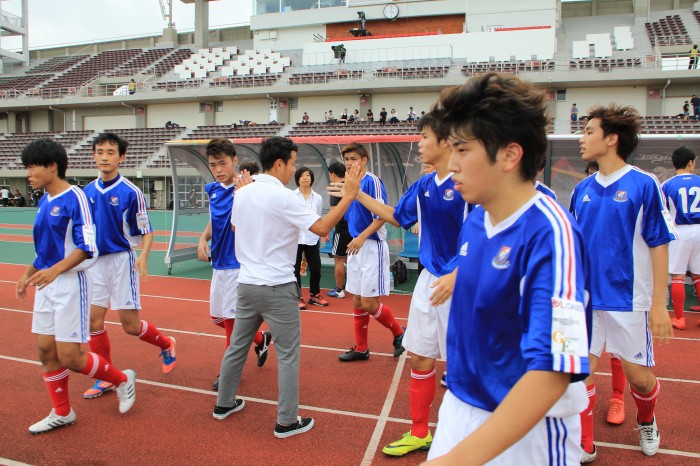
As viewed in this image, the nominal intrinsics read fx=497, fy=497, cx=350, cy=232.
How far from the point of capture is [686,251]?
6.76 meters

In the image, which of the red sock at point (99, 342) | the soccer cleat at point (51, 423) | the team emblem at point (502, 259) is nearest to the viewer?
the team emblem at point (502, 259)

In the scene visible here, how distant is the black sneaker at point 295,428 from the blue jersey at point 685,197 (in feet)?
18.3

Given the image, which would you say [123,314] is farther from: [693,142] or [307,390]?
[693,142]

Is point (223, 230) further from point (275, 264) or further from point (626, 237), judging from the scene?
point (626, 237)

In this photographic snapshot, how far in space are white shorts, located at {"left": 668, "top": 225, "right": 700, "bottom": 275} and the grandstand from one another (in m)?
18.4

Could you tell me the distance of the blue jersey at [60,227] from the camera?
3529 millimetres

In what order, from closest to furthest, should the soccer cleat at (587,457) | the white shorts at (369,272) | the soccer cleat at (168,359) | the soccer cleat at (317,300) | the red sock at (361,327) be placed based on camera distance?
1. the soccer cleat at (587,457)
2. the soccer cleat at (168,359)
3. the white shorts at (369,272)
4. the red sock at (361,327)
5. the soccer cleat at (317,300)

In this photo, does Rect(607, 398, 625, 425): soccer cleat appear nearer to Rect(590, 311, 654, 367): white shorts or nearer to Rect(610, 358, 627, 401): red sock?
Rect(610, 358, 627, 401): red sock

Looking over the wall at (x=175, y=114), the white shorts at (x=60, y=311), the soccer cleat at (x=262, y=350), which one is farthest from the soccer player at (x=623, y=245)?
the wall at (x=175, y=114)

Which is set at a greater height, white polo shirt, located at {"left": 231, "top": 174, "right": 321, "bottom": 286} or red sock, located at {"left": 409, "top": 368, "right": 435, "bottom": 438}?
white polo shirt, located at {"left": 231, "top": 174, "right": 321, "bottom": 286}

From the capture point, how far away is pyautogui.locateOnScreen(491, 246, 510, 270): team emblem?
1.41 m

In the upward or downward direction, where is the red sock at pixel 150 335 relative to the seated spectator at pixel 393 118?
downward

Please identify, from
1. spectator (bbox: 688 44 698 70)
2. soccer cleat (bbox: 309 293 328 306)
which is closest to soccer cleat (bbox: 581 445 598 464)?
soccer cleat (bbox: 309 293 328 306)

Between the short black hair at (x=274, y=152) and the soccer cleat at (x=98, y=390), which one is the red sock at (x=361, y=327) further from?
the soccer cleat at (x=98, y=390)
